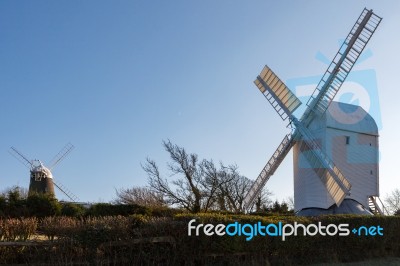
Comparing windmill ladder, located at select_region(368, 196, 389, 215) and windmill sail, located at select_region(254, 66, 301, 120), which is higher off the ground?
windmill sail, located at select_region(254, 66, 301, 120)

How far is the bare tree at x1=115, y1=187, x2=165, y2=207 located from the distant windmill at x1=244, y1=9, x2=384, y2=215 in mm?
9058

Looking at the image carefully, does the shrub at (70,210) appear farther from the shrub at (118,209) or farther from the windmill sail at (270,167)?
the windmill sail at (270,167)

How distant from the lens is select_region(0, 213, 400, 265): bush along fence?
30.4 ft

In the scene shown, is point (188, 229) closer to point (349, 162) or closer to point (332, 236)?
point (332, 236)

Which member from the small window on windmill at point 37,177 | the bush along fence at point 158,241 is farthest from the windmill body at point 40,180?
the bush along fence at point 158,241

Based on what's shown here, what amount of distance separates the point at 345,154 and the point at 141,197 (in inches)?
631

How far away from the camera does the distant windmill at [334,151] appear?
78.6 ft

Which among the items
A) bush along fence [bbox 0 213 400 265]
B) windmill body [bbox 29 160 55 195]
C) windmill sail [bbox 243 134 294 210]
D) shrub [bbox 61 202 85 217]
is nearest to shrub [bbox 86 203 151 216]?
shrub [bbox 61 202 85 217]

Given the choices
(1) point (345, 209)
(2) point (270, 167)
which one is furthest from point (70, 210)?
(1) point (345, 209)

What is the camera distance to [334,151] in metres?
24.3

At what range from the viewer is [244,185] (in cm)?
4275

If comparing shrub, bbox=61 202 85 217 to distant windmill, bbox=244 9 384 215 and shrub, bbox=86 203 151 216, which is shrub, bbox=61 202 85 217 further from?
distant windmill, bbox=244 9 384 215

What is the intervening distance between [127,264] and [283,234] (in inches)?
163

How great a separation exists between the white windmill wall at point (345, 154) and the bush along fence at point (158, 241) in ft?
39.7
